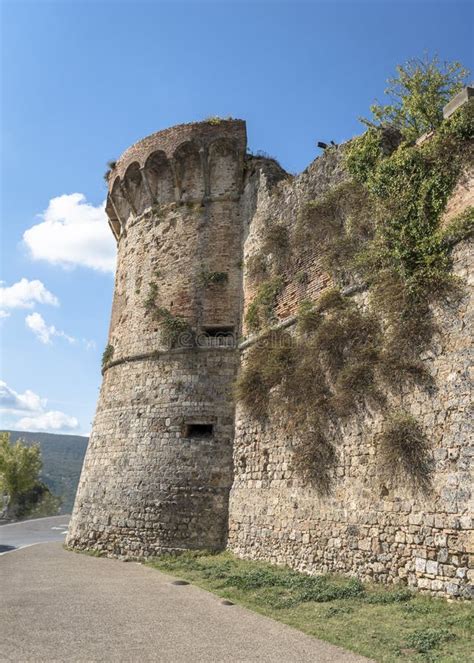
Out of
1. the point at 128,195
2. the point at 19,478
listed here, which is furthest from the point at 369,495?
the point at 19,478

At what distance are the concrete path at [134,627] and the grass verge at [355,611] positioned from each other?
1.03ft

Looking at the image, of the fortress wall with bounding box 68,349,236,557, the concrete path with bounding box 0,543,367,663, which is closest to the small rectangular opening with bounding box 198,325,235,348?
the fortress wall with bounding box 68,349,236,557

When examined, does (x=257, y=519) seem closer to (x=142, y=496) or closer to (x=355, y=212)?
(x=142, y=496)

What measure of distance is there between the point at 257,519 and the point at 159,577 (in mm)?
2310

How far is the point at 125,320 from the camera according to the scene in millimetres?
15875

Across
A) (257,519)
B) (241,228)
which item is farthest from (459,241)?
(241,228)

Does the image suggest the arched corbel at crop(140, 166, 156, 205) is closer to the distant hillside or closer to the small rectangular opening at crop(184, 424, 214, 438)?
the small rectangular opening at crop(184, 424, 214, 438)

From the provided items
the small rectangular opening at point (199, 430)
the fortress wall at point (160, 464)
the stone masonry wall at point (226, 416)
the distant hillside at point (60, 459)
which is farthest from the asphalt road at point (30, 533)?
the distant hillside at point (60, 459)

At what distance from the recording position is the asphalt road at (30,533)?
709 inches

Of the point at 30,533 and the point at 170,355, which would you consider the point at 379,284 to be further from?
the point at 30,533

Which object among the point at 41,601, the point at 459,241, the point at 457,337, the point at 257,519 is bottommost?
the point at 41,601

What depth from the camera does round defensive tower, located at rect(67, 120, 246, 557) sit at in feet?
41.1

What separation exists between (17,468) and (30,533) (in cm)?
1752

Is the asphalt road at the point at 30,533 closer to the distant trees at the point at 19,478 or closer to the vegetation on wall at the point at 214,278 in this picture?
the distant trees at the point at 19,478
